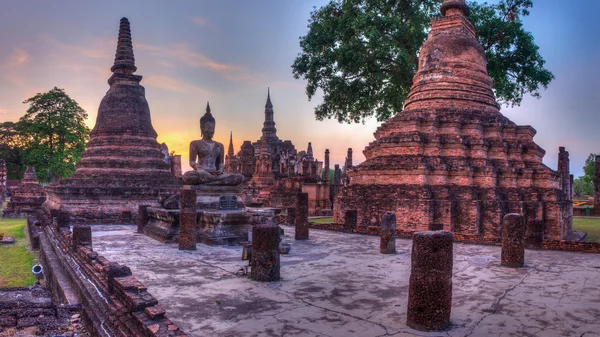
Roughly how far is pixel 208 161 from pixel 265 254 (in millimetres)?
6716

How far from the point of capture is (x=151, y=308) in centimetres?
485

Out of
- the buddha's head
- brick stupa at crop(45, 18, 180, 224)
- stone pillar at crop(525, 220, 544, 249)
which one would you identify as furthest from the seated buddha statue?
stone pillar at crop(525, 220, 544, 249)

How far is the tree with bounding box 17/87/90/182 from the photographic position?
37.6 metres

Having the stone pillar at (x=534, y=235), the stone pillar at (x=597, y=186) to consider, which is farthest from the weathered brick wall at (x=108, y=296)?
the stone pillar at (x=597, y=186)

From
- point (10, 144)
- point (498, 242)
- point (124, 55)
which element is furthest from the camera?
point (10, 144)

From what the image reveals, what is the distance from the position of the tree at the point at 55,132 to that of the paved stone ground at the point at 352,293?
32.0 meters

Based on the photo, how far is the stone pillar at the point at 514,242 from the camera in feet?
26.8

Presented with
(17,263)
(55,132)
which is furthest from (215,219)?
(55,132)

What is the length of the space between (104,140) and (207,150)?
29.2 feet

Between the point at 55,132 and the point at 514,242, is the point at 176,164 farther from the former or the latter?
the point at 514,242

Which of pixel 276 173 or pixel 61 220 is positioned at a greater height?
pixel 276 173

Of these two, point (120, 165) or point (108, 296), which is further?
point (120, 165)

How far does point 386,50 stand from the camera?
2077 centimetres

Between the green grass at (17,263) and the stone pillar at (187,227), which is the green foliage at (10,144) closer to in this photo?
the green grass at (17,263)
